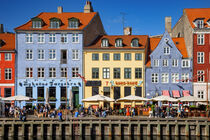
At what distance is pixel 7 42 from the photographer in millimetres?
62688

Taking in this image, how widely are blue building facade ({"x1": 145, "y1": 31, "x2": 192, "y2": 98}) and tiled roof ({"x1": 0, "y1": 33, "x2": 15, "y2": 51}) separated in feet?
72.5

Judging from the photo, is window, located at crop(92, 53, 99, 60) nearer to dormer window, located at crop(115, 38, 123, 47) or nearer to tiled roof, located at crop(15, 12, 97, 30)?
dormer window, located at crop(115, 38, 123, 47)

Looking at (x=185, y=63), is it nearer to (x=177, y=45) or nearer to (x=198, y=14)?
(x=177, y=45)

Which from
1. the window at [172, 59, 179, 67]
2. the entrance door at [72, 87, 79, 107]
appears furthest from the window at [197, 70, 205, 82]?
the entrance door at [72, 87, 79, 107]

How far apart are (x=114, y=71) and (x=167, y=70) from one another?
27.2 ft

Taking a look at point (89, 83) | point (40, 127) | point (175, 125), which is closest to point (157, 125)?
point (175, 125)

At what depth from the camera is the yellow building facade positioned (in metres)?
59.6

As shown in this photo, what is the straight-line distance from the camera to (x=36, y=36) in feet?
200

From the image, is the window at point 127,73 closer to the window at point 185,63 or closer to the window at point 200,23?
the window at point 185,63

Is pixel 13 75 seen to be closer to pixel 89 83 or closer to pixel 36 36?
pixel 36 36

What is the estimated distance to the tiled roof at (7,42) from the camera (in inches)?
2398

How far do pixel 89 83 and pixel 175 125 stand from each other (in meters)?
20.0

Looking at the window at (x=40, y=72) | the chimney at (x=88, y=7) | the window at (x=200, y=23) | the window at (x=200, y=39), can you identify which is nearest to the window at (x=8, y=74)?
the window at (x=40, y=72)

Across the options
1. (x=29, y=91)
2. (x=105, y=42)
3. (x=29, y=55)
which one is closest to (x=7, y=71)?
(x=29, y=55)
